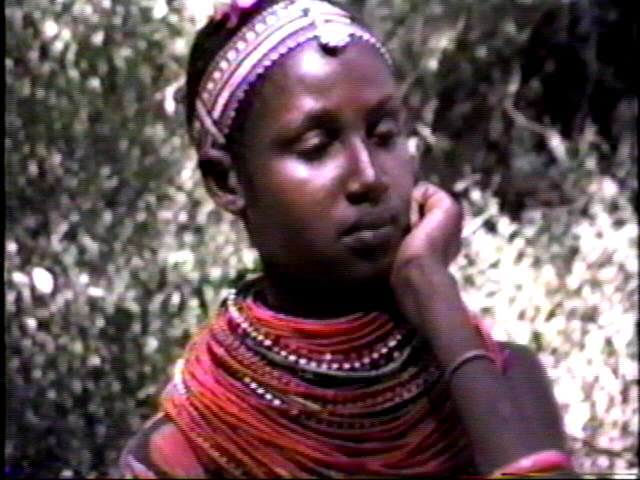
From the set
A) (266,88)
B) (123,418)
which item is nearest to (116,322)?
(123,418)

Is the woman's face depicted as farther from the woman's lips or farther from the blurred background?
the blurred background

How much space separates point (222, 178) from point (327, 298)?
0.13m

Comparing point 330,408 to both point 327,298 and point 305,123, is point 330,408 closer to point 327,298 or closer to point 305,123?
point 327,298

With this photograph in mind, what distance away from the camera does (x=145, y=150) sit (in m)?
1.13

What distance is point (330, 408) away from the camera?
0.87 meters

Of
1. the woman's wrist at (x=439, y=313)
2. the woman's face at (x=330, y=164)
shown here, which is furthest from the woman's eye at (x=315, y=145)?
the woman's wrist at (x=439, y=313)

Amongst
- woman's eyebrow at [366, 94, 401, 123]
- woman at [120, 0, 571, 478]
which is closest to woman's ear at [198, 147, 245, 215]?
woman at [120, 0, 571, 478]

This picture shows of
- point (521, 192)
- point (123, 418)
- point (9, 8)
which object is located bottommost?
point (123, 418)

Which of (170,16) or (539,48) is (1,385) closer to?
(170,16)

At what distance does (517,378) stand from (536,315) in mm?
221

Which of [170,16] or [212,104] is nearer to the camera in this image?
[212,104]

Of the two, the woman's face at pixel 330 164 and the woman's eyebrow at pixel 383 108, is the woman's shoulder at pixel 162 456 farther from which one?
the woman's eyebrow at pixel 383 108

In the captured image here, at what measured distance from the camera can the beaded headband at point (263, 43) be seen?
33.5 inches

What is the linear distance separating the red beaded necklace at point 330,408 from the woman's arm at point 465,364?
4cm
